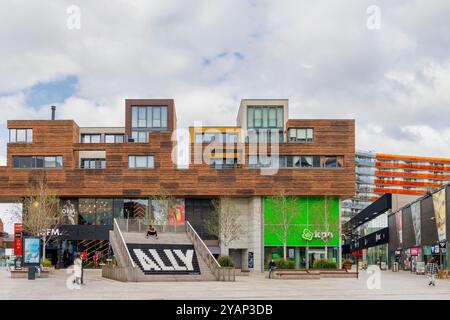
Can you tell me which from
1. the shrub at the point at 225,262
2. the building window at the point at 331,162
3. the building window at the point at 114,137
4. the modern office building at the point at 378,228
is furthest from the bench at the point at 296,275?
the building window at the point at 114,137

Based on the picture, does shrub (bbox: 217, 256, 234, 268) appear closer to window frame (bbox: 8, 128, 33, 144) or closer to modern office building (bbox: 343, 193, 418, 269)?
window frame (bbox: 8, 128, 33, 144)

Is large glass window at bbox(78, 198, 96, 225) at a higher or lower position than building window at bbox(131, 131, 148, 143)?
lower

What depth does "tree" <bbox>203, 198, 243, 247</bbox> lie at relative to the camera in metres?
74.9

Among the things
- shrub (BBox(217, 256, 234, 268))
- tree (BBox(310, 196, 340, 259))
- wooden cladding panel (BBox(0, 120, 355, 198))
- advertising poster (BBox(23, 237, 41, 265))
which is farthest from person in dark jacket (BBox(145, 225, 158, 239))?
tree (BBox(310, 196, 340, 259))

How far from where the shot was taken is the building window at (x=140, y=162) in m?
76.8

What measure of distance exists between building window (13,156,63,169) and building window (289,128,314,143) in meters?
24.5

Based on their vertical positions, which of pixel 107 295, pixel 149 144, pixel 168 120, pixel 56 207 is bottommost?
pixel 107 295

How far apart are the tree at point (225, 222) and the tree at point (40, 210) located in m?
16.2

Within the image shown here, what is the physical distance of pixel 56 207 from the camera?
249ft

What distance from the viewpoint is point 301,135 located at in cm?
7688

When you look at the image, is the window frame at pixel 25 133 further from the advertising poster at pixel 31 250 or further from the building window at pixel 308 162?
the advertising poster at pixel 31 250
